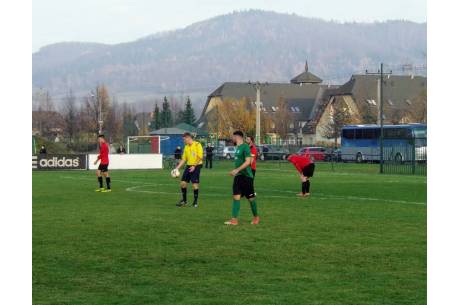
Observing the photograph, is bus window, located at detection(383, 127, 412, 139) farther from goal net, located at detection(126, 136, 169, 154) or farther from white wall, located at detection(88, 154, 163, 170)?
white wall, located at detection(88, 154, 163, 170)

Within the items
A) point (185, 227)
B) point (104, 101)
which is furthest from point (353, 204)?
point (104, 101)

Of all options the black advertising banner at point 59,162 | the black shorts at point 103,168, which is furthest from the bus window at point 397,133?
the black shorts at point 103,168

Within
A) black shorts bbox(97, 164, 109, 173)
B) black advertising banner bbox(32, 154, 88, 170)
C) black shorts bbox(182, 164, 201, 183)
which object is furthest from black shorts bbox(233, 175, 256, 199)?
black advertising banner bbox(32, 154, 88, 170)

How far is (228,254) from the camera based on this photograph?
14273 mm

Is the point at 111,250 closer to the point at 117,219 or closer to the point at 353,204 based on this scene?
the point at 117,219

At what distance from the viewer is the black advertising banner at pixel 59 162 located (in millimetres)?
60469

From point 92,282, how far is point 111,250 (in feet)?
11.1

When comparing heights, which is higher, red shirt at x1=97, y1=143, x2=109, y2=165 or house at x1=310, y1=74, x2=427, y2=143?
house at x1=310, y1=74, x2=427, y2=143

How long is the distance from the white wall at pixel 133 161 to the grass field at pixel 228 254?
119 feet

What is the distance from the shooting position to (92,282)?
457 inches

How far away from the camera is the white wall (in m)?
62.7

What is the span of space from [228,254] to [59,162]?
157 ft

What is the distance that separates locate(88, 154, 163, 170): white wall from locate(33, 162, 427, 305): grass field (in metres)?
36.3

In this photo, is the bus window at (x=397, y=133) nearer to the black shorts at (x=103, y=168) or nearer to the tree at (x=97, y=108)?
the black shorts at (x=103, y=168)
